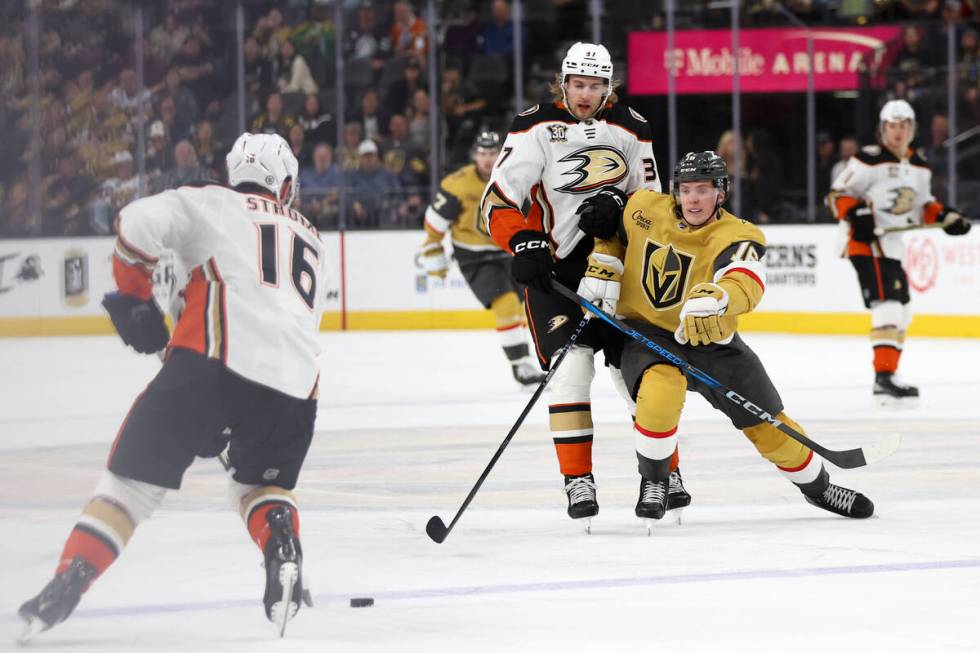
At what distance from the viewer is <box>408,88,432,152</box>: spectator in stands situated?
41.8ft

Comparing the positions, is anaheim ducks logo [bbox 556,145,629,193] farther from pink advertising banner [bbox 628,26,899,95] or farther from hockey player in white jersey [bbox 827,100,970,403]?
pink advertising banner [bbox 628,26,899,95]

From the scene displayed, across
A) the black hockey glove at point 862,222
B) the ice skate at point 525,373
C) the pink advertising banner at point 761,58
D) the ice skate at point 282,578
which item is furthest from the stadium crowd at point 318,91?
the ice skate at point 282,578

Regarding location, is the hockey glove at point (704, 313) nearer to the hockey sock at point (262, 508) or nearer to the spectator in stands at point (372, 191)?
the hockey sock at point (262, 508)

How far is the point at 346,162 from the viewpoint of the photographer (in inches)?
489

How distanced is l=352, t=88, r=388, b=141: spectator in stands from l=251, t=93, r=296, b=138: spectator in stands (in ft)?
1.85

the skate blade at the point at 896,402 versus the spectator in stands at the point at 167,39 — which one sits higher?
the spectator in stands at the point at 167,39

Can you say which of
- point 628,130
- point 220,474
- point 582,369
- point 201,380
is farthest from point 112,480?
point 220,474

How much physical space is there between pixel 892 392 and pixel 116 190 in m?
6.15

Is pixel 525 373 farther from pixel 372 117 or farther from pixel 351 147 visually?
pixel 372 117

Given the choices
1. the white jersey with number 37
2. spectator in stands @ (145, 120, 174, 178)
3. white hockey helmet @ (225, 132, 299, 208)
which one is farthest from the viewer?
spectator in stands @ (145, 120, 174, 178)

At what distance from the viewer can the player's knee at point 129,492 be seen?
115 inches

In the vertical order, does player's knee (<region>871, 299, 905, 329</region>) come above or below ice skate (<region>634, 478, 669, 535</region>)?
above

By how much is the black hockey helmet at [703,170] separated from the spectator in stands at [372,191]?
27.4 feet

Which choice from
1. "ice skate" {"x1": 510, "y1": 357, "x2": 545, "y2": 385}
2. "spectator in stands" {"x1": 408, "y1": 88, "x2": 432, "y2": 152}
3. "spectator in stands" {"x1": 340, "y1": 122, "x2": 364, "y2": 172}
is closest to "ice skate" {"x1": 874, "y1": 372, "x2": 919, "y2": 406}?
"ice skate" {"x1": 510, "y1": 357, "x2": 545, "y2": 385}
